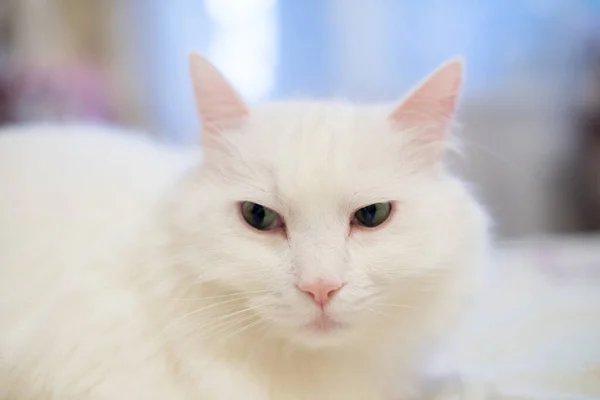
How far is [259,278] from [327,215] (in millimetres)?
123

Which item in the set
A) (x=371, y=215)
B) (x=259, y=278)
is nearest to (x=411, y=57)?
(x=371, y=215)

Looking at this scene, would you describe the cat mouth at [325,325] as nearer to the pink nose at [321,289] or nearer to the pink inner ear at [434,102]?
the pink nose at [321,289]

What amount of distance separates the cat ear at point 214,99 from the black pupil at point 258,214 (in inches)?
5.9

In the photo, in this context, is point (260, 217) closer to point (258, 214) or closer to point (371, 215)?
point (258, 214)

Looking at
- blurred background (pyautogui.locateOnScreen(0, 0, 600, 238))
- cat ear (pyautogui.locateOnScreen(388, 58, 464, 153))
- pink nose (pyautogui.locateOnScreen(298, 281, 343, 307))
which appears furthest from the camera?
blurred background (pyautogui.locateOnScreen(0, 0, 600, 238))

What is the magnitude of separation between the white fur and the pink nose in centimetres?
1

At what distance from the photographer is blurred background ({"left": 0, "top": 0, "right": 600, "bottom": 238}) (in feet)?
9.45

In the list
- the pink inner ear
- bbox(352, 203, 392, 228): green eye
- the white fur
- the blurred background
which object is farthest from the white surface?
the blurred background

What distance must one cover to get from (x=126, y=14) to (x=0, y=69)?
3.19 ft

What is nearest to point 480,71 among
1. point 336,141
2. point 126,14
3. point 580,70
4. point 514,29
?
point 514,29

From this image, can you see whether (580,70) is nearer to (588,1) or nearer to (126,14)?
(588,1)

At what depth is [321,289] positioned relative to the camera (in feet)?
2.46

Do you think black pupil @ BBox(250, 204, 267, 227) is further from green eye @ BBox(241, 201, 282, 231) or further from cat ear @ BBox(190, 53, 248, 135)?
cat ear @ BBox(190, 53, 248, 135)

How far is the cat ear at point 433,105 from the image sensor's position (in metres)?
0.87
